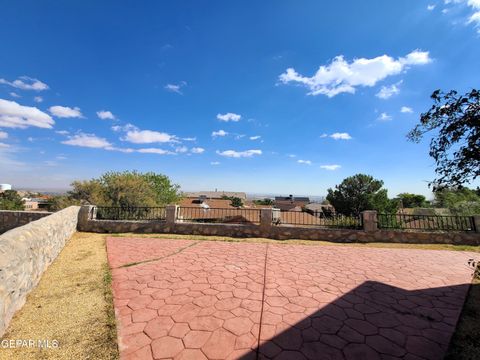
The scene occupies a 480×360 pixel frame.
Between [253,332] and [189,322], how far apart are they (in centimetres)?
94

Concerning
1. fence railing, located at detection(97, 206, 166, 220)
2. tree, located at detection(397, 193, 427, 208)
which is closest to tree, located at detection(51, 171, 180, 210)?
fence railing, located at detection(97, 206, 166, 220)

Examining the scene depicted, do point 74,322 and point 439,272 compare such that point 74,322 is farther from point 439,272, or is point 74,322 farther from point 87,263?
point 439,272

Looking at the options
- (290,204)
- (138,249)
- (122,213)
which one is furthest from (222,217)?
(290,204)

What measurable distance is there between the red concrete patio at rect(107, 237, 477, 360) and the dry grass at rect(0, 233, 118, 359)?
0.69 ft

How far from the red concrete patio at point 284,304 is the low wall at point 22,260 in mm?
1390

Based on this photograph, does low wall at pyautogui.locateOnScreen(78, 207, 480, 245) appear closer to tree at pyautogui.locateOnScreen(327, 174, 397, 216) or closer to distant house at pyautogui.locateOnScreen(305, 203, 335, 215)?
distant house at pyautogui.locateOnScreen(305, 203, 335, 215)

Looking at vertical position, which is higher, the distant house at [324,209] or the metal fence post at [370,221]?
the distant house at [324,209]

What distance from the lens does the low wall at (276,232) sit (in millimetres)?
9320

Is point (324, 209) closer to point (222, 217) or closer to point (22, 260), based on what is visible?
point (222, 217)

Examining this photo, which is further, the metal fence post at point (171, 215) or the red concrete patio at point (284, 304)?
the metal fence post at point (171, 215)

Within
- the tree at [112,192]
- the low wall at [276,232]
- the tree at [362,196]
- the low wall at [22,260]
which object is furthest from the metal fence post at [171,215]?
the tree at [362,196]

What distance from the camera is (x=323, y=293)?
4.55 metres

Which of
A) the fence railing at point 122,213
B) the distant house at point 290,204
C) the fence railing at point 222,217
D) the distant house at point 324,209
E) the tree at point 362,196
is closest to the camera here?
the distant house at point 324,209

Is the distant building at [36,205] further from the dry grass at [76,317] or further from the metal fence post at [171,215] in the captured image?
the dry grass at [76,317]
